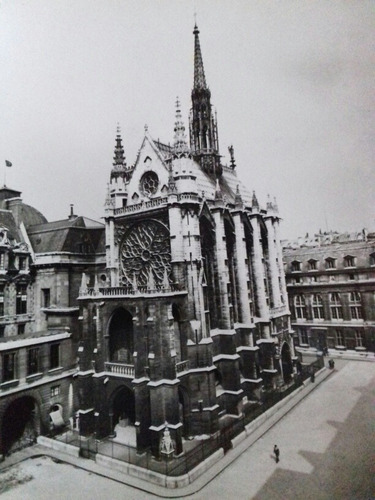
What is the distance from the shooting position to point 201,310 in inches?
1057

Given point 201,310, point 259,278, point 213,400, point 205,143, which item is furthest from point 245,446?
point 205,143

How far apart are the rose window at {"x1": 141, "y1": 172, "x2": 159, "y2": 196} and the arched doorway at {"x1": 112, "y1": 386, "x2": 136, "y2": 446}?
1643 cm

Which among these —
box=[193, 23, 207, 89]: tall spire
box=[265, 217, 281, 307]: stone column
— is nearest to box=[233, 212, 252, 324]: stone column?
box=[265, 217, 281, 307]: stone column

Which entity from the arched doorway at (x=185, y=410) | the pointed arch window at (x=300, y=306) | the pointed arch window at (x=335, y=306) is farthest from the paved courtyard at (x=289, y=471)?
the pointed arch window at (x=300, y=306)

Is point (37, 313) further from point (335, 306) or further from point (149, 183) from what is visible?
point (335, 306)

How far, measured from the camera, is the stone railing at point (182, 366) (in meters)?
25.3

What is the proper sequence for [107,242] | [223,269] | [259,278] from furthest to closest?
[259,278] → [107,242] → [223,269]

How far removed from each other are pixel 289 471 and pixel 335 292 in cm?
3257

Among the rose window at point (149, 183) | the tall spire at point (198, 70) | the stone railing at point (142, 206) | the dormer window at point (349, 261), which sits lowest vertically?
the dormer window at point (349, 261)

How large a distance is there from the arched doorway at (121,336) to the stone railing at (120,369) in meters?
0.96

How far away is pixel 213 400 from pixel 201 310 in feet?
21.5

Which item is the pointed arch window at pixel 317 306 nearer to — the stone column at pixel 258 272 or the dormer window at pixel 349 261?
the dormer window at pixel 349 261

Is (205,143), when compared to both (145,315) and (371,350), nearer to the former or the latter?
(145,315)

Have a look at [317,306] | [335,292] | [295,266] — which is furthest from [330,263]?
[317,306]
